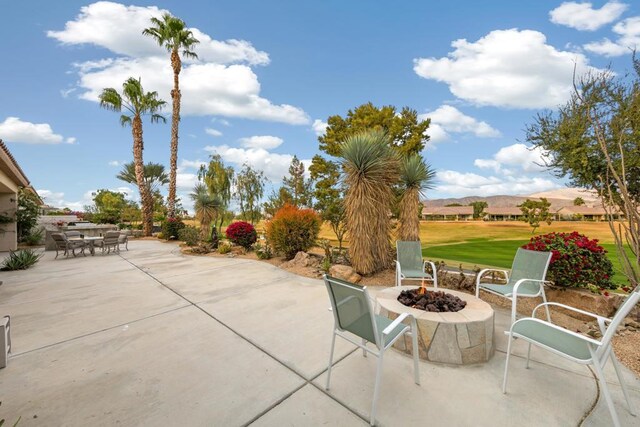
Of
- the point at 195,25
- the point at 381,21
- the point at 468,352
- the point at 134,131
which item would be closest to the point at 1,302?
the point at 468,352

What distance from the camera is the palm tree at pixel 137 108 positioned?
1531 centimetres

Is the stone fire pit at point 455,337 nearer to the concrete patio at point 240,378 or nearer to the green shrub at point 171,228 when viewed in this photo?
the concrete patio at point 240,378

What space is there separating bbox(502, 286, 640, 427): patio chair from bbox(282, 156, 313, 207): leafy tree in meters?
12.2

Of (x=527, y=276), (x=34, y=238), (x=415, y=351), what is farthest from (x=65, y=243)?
(x=527, y=276)

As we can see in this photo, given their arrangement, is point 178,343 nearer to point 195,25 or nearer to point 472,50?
point 472,50

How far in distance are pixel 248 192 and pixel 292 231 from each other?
46.6 ft

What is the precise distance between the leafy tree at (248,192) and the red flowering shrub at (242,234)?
429 inches

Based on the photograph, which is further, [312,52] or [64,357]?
[312,52]

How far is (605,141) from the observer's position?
170 inches

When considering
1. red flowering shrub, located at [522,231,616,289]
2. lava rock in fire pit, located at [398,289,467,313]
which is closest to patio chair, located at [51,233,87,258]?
lava rock in fire pit, located at [398,289,467,313]

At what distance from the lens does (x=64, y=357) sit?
103 inches

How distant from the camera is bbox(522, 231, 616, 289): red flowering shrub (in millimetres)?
3803

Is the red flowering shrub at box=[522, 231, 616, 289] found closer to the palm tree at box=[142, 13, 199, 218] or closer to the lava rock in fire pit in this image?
the lava rock in fire pit

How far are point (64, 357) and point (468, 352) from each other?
163 inches
